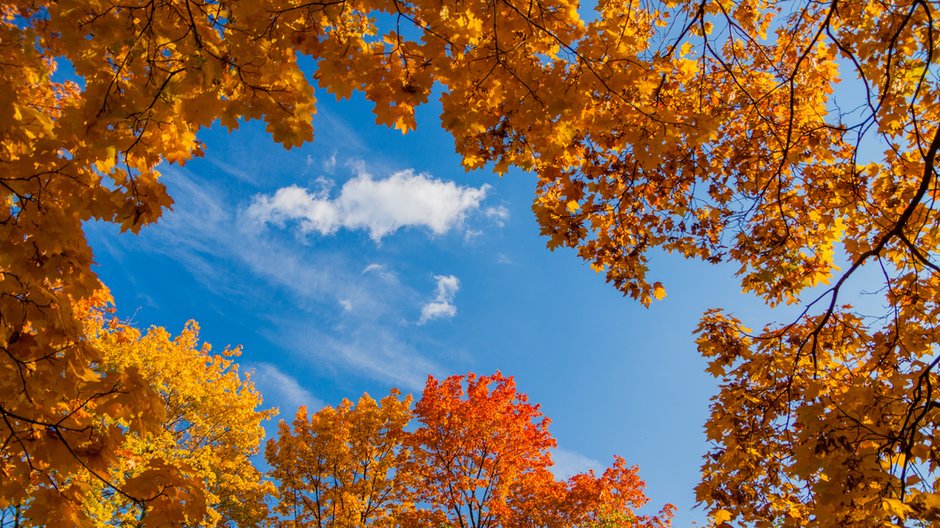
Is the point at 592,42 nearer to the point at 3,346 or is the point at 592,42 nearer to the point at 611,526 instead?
the point at 3,346

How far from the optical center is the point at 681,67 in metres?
4.79

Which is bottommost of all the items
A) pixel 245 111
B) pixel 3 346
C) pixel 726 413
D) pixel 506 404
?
pixel 3 346

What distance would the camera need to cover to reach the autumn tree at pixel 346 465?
1343 centimetres

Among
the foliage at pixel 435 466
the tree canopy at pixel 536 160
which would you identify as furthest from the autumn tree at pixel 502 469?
the tree canopy at pixel 536 160

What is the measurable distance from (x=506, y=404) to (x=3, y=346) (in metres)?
13.4

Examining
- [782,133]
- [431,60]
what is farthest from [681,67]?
[431,60]

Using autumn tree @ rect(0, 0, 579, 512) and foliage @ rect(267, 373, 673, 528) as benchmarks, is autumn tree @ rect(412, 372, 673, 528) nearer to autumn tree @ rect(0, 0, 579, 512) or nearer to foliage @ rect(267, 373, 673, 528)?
foliage @ rect(267, 373, 673, 528)

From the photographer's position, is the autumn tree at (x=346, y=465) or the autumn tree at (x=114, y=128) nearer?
the autumn tree at (x=114, y=128)

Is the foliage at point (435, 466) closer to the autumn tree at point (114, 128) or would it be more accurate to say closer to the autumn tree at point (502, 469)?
the autumn tree at point (502, 469)

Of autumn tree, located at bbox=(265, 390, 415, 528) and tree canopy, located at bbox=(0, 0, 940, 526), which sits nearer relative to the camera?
tree canopy, located at bbox=(0, 0, 940, 526)

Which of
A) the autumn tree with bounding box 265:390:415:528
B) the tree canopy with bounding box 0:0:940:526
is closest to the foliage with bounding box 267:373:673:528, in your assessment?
the autumn tree with bounding box 265:390:415:528

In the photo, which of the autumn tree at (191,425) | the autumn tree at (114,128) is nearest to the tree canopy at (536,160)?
the autumn tree at (114,128)

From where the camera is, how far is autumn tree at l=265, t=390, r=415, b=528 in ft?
44.1

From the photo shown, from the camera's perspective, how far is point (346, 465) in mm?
13750
